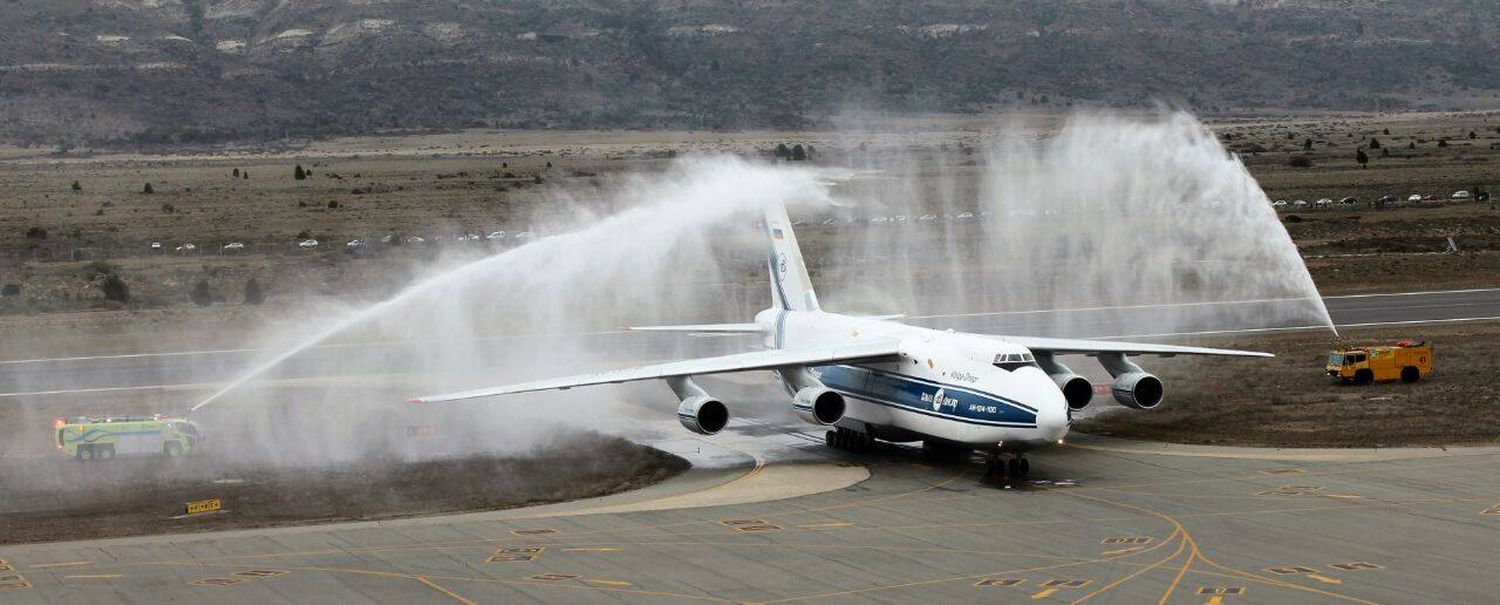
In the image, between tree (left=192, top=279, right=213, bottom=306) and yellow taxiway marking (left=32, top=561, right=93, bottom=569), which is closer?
yellow taxiway marking (left=32, top=561, right=93, bottom=569)

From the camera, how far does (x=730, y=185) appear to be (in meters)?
66.8

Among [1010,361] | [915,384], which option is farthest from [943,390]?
[1010,361]

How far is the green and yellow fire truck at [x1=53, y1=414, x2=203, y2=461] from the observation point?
166ft

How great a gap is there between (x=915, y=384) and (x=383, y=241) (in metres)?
67.1

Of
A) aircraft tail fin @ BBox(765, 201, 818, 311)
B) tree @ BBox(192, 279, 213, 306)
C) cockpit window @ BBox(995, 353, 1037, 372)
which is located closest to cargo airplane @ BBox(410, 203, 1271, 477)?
cockpit window @ BBox(995, 353, 1037, 372)

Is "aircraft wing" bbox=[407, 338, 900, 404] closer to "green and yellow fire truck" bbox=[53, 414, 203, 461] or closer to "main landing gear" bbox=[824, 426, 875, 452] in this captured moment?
"main landing gear" bbox=[824, 426, 875, 452]

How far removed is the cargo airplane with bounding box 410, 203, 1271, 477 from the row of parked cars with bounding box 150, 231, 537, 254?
2108 inches

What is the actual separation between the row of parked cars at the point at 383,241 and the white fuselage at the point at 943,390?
55098mm

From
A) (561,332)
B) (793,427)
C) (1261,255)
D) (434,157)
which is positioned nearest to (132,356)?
(561,332)

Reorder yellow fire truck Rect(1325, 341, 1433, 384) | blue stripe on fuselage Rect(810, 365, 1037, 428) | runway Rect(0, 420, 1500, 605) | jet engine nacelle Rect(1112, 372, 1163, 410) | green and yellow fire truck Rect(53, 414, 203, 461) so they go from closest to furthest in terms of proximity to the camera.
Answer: runway Rect(0, 420, 1500, 605) < blue stripe on fuselage Rect(810, 365, 1037, 428) < jet engine nacelle Rect(1112, 372, 1163, 410) < green and yellow fire truck Rect(53, 414, 203, 461) < yellow fire truck Rect(1325, 341, 1433, 384)

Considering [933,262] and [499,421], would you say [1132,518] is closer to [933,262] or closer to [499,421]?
[499,421]

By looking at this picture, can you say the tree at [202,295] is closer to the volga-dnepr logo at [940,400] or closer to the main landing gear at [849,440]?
the main landing gear at [849,440]

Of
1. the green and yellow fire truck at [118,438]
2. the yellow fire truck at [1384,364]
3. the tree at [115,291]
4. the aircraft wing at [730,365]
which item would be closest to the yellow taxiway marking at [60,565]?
the aircraft wing at [730,365]

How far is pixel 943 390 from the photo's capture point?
46.2m
